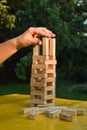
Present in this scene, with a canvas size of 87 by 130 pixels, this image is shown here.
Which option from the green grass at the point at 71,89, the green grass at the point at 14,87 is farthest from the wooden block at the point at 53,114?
the green grass at the point at 14,87

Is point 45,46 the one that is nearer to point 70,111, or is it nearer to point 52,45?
point 52,45

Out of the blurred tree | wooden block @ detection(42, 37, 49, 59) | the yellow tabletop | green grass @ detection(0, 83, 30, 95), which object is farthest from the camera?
green grass @ detection(0, 83, 30, 95)

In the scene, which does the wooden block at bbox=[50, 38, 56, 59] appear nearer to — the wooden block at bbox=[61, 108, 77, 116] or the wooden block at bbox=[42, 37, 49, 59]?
the wooden block at bbox=[42, 37, 49, 59]

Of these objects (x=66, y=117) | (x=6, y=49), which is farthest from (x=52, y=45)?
(x=6, y=49)

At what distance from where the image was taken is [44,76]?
121 inches

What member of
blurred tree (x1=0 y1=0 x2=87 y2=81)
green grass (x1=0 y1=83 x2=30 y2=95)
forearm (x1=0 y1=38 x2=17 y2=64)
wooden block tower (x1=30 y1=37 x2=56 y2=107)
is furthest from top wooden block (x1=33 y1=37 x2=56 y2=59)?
green grass (x1=0 y1=83 x2=30 y2=95)

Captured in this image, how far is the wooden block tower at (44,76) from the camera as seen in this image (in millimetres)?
3072

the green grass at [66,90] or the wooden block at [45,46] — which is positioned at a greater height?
the wooden block at [45,46]

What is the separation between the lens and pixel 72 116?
8.70ft

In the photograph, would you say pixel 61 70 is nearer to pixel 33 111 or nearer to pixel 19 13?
pixel 19 13

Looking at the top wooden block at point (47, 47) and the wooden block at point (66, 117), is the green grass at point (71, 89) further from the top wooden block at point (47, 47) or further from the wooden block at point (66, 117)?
the wooden block at point (66, 117)

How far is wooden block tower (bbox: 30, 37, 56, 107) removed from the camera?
10.1 ft

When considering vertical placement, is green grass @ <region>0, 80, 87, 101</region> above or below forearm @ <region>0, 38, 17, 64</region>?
below

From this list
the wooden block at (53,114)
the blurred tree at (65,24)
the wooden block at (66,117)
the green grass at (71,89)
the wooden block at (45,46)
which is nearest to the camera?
the wooden block at (66,117)
